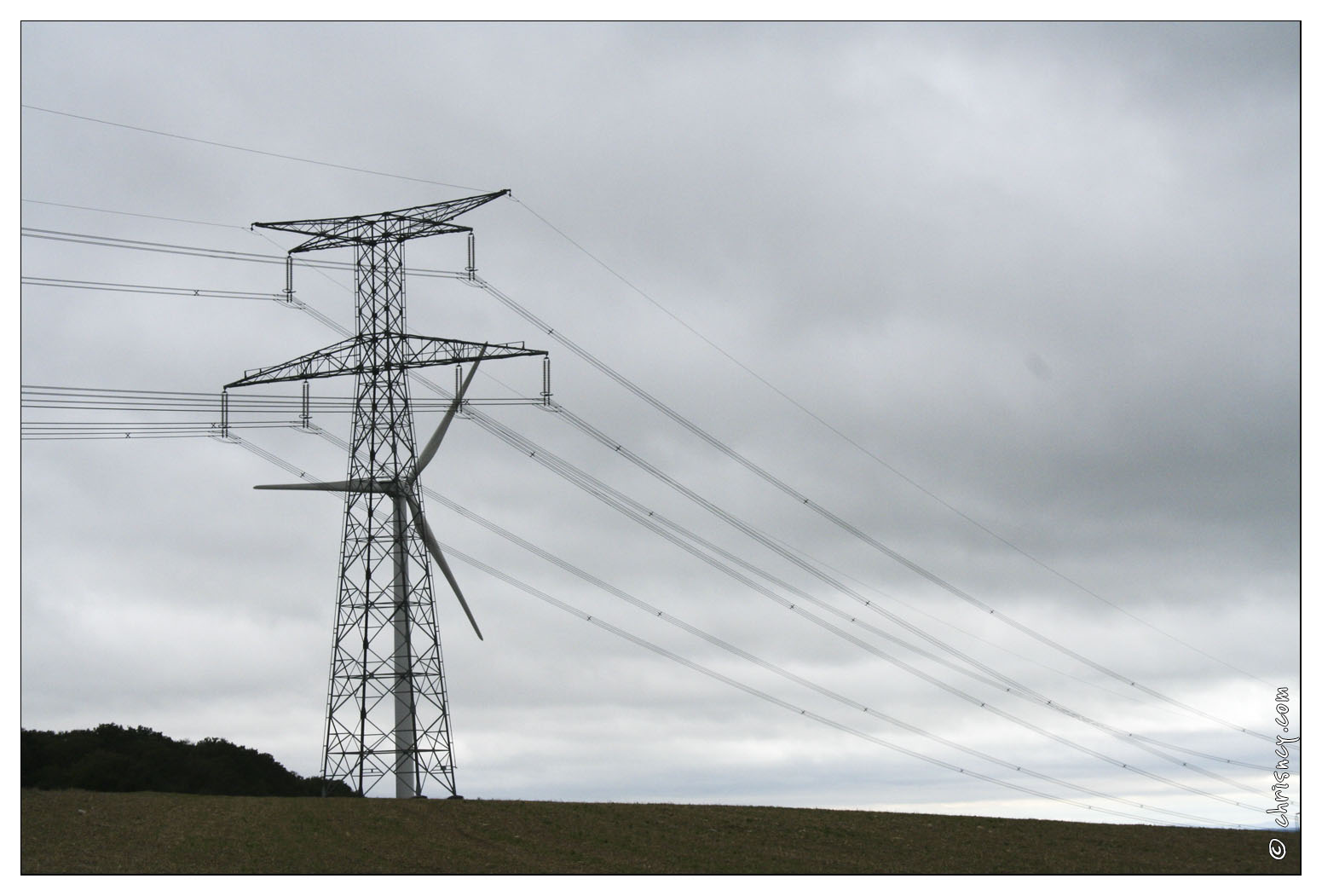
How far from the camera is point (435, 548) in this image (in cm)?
6662

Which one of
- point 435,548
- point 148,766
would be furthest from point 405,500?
point 148,766

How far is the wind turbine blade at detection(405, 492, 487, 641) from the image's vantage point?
6544 cm

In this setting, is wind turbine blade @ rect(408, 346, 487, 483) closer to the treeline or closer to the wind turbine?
the wind turbine

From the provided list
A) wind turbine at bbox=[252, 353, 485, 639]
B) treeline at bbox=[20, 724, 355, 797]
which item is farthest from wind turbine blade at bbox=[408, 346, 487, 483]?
treeline at bbox=[20, 724, 355, 797]

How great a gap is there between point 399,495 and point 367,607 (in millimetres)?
5511

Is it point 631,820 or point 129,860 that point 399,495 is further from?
point 129,860

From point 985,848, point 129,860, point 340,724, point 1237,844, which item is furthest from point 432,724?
point 1237,844

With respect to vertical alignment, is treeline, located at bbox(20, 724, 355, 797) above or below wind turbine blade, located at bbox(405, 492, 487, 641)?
below

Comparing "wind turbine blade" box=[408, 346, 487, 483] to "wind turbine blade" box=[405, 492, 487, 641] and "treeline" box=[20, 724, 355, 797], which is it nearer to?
"wind turbine blade" box=[405, 492, 487, 641]

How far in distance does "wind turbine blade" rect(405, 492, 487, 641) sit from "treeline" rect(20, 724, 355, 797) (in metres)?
11.8

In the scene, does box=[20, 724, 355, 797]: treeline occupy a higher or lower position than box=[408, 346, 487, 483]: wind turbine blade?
lower

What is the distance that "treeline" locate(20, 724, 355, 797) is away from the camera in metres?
70.4

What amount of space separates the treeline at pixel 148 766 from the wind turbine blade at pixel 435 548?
11841 mm

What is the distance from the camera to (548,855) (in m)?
49.2
